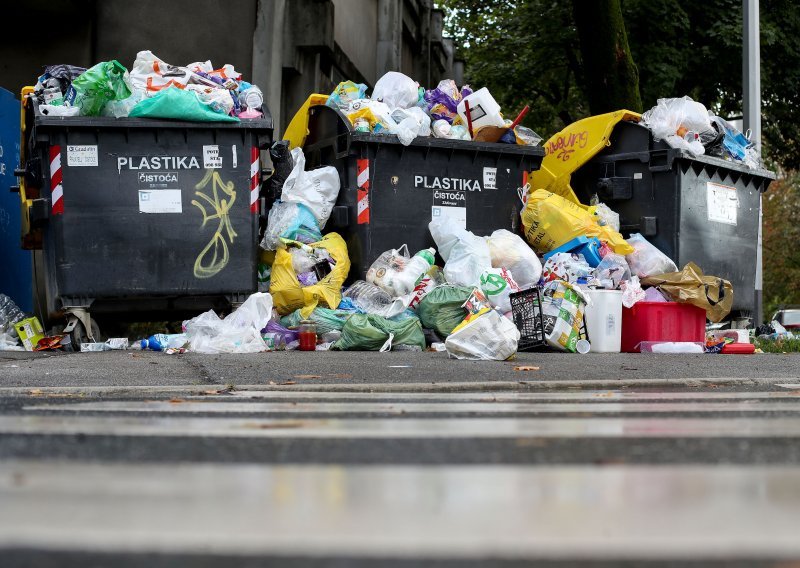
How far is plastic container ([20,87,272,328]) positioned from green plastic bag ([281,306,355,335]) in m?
0.41

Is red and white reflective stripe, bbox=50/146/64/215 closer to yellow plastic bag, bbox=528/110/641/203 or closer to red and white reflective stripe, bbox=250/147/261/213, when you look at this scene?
red and white reflective stripe, bbox=250/147/261/213

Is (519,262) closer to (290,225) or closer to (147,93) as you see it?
(290,225)

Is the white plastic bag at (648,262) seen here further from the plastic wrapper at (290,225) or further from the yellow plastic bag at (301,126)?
the yellow plastic bag at (301,126)

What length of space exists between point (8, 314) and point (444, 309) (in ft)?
11.9

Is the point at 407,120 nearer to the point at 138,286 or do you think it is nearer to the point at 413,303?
the point at 413,303


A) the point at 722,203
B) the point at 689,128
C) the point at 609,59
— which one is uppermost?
the point at 609,59

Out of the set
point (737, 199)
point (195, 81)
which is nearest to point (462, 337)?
point (195, 81)

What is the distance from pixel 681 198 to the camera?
394 inches

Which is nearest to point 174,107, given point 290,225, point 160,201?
point 160,201

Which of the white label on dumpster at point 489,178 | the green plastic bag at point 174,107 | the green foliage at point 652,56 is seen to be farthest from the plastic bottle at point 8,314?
the green foliage at point 652,56

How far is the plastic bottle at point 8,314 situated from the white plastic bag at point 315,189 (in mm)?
2394

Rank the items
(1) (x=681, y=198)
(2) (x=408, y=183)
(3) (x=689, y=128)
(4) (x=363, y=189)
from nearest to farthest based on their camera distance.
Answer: (4) (x=363, y=189) → (2) (x=408, y=183) → (1) (x=681, y=198) → (3) (x=689, y=128)

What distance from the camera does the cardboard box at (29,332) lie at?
902cm

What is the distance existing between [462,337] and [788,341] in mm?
4680
